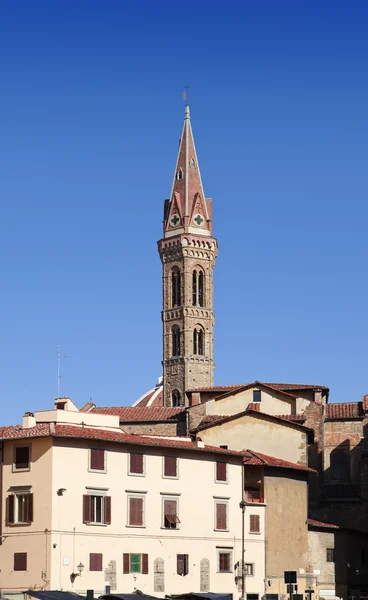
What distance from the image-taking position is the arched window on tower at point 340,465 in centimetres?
9112

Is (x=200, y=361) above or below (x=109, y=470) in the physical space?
above

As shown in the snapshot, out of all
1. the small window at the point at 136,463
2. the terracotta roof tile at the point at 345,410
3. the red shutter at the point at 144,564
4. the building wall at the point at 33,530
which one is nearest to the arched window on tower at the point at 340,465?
the terracotta roof tile at the point at 345,410

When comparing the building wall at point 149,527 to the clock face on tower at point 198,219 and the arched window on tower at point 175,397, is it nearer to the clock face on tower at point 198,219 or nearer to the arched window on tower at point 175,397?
the arched window on tower at point 175,397

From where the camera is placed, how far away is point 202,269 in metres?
148

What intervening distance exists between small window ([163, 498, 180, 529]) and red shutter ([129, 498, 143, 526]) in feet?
4.94

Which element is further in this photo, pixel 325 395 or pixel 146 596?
pixel 325 395

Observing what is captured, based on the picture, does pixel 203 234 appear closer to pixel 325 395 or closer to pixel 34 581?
pixel 325 395

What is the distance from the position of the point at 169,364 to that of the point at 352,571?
6874 cm

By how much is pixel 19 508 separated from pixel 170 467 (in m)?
8.36

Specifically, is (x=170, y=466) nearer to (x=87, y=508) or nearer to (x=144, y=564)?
(x=144, y=564)

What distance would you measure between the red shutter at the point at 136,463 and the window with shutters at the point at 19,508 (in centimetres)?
563

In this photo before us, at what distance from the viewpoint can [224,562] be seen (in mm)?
66688

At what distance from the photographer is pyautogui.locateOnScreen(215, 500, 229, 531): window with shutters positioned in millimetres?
66869

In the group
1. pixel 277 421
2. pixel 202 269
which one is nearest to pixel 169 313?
pixel 202 269
